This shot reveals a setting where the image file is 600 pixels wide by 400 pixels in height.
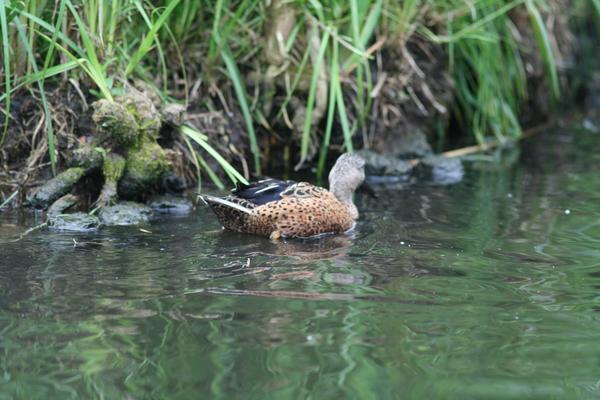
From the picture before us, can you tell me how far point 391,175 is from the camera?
24.5 ft

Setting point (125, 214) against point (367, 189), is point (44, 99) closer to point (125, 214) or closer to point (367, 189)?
point (125, 214)

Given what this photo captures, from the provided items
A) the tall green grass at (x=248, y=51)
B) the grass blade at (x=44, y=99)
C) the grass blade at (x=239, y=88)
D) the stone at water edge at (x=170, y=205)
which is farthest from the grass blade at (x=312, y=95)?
the grass blade at (x=44, y=99)

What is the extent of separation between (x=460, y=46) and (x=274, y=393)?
216 inches

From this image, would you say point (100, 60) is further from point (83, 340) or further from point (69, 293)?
point (83, 340)

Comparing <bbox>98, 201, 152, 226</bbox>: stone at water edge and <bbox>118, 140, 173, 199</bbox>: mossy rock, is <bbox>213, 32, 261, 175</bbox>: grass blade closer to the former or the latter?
<bbox>118, 140, 173, 199</bbox>: mossy rock

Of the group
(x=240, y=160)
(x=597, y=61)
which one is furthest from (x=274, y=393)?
(x=597, y=61)

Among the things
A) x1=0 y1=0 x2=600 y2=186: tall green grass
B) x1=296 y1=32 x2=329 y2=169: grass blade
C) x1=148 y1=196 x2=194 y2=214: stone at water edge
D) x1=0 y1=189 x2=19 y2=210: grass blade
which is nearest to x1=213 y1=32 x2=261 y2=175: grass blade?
x1=0 y1=0 x2=600 y2=186: tall green grass

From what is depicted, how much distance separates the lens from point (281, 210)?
5.63 meters

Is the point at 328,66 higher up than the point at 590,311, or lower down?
higher up

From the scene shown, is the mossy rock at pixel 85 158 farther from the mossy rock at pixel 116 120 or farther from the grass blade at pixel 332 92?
the grass blade at pixel 332 92

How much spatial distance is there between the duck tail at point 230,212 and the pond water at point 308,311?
120 millimetres

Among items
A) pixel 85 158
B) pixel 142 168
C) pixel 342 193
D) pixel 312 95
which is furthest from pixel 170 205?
pixel 312 95

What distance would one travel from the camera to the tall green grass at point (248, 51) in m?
5.78

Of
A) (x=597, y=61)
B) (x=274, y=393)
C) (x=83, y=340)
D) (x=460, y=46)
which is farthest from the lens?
(x=597, y=61)
